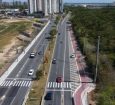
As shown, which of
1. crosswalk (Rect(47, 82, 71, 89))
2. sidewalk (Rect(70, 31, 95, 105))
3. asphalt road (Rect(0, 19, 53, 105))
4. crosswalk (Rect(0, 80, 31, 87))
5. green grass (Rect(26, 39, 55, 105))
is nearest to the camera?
green grass (Rect(26, 39, 55, 105))

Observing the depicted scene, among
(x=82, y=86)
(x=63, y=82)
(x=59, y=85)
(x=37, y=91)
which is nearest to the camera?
(x=37, y=91)

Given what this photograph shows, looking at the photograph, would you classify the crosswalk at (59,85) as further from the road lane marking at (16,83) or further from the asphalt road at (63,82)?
the road lane marking at (16,83)

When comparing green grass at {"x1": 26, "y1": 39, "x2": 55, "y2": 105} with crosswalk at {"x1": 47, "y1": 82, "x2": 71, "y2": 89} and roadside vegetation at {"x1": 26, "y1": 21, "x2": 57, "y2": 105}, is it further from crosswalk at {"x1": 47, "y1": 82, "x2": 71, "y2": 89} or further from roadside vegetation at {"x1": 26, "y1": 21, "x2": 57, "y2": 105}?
crosswalk at {"x1": 47, "y1": 82, "x2": 71, "y2": 89}

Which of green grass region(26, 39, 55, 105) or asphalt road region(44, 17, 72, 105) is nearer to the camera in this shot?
green grass region(26, 39, 55, 105)

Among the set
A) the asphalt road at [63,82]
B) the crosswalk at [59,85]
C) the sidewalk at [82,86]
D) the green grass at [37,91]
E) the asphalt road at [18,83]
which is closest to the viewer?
the green grass at [37,91]

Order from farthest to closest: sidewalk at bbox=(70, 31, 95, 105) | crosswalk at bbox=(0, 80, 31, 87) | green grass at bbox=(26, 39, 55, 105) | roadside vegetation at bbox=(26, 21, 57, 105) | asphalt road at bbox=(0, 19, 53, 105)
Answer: crosswalk at bbox=(0, 80, 31, 87)
asphalt road at bbox=(0, 19, 53, 105)
sidewalk at bbox=(70, 31, 95, 105)
roadside vegetation at bbox=(26, 21, 57, 105)
green grass at bbox=(26, 39, 55, 105)

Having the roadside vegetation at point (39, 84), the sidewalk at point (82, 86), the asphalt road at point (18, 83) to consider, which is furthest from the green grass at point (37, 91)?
the sidewalk at point (82, 86)

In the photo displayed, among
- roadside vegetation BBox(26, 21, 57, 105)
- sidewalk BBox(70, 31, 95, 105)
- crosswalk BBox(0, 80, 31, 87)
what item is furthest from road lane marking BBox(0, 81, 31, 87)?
sidewalk BBox(70, 31, 95, 105)

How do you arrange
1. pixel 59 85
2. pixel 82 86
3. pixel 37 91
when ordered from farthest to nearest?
pixel 59 85 → pixel 82 86 → pixel 37 91

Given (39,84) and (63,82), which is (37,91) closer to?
(39,84)

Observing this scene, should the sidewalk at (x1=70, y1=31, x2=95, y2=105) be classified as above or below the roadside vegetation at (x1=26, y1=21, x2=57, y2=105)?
below

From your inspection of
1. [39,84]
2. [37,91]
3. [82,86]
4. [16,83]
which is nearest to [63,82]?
[82,86]
